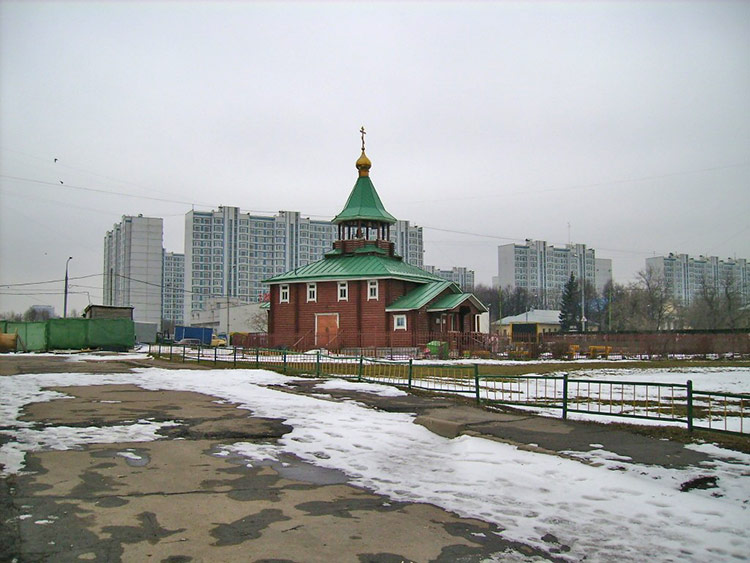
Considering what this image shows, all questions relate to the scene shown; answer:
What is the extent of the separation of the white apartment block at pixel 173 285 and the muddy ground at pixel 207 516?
387ft

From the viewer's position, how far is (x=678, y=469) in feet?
28.1

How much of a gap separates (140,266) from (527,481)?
8989 centimetres

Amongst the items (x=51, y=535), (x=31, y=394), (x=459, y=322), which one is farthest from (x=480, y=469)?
(x=459, y=322)

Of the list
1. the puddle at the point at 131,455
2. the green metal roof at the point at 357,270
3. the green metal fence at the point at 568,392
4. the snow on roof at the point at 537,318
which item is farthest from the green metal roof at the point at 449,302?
the snow on roof at the point at 537,318

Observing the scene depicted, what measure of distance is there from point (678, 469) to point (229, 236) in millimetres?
95031

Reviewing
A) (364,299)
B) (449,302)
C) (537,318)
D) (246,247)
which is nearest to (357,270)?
(364,299)

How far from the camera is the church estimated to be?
135 ft

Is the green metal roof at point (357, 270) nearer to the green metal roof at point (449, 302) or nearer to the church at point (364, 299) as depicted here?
the church at point (364, 299)

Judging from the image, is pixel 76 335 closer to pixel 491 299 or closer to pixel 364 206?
pixel 364 206

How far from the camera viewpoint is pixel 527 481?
319 inches

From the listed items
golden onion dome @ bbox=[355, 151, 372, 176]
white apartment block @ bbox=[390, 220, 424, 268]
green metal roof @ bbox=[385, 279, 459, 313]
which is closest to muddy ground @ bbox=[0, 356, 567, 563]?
green metal roof @ bbox=[385, 279, 459, 313]

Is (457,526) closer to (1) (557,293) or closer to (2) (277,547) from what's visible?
(2) (277,547)

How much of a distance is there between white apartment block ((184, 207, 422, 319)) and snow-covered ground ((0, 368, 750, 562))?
84.7 meters

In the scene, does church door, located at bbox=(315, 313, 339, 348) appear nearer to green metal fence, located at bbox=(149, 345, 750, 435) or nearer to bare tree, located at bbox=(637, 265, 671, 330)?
green metal fence, located at bbox=(149, 345, 750, 435)
